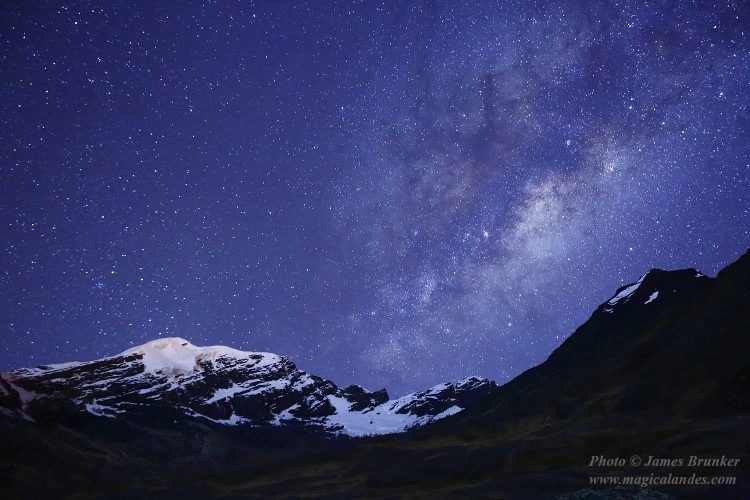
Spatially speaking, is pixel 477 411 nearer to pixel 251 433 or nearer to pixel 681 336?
pixel 681 336

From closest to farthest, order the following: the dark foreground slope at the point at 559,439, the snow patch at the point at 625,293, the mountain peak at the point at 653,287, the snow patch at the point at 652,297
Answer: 1. the dark foreground slope at the point at 559,439
2. the mountain peak at the point at 653,287
3. the snow patch at the point at 652,297
4. the snow patch at the point at 625,293

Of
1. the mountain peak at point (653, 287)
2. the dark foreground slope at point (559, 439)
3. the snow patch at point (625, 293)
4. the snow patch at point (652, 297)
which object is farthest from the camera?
the snow patch at point (625, 293)

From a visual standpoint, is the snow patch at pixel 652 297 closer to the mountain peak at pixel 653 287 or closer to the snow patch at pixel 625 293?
the mountain peak at pixel 653 287

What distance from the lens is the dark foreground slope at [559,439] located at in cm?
5278

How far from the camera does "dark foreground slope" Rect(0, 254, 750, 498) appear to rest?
173 feet

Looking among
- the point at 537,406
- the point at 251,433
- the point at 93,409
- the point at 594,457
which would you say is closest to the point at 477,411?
the point at 537,406

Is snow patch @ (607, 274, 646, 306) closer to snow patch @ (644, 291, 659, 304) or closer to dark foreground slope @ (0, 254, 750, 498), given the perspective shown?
dark foreground slope @ (0, 254, 750, 498)

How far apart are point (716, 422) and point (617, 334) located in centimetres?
7278

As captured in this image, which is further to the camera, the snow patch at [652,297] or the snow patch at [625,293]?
the snow patch at [625,293]

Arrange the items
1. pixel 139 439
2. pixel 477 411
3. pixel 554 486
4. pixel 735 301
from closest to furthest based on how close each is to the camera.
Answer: pixel 554 486, pixel 735 301, pixel 477 411, pixel 139 439

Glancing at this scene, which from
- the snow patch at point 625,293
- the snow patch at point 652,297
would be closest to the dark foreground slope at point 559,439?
the snow patch at point 652,297

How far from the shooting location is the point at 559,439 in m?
69.6

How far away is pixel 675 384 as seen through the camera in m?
81.2

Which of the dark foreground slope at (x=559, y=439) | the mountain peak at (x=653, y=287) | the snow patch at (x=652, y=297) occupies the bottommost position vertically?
the dark foreground slope at (x=559, y=439)
